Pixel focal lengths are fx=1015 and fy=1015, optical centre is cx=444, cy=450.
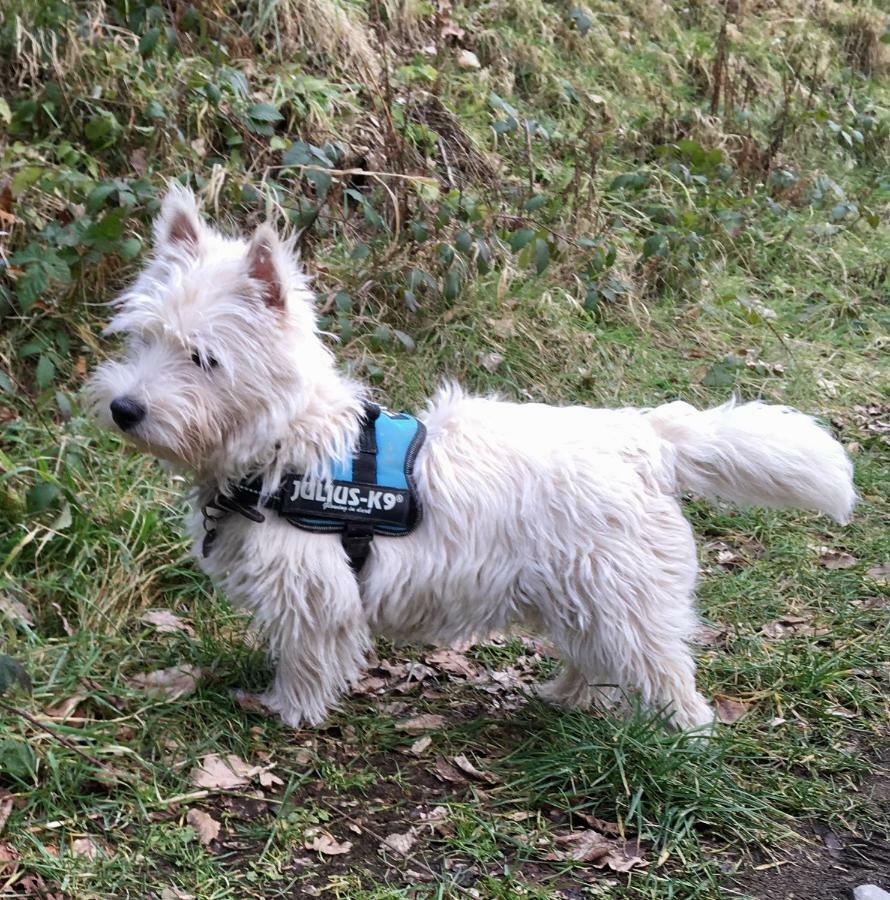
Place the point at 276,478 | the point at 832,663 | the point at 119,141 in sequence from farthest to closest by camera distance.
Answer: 1. the point at 119,141
2. the point at 832,663
3. the point at 276,478

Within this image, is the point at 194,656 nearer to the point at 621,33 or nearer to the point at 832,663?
the point at 832,663

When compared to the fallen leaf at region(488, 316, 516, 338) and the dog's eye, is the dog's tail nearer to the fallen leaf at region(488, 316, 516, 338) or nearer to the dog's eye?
the dog's eye

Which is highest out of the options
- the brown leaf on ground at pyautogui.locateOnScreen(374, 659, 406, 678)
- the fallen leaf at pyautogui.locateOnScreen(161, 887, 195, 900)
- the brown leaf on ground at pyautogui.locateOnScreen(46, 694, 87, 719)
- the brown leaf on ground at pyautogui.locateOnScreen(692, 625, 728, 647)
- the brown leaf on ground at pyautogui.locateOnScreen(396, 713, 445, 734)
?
the fallen leaf at pyautogui.locateOnScreen(161, 887, 195, 900)

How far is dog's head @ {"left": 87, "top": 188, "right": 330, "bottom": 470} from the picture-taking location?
300cm

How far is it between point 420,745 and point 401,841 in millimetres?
470

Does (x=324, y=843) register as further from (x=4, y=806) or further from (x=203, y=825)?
(x=4, y=806)

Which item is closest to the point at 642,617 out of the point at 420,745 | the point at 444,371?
the point at 420,745

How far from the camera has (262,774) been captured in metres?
3.23

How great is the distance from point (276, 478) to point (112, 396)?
1.83ft

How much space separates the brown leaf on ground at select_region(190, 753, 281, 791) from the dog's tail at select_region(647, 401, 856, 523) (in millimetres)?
1697

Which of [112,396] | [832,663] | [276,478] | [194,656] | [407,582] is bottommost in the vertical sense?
[194,656]

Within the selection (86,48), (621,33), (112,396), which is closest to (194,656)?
(112,396)

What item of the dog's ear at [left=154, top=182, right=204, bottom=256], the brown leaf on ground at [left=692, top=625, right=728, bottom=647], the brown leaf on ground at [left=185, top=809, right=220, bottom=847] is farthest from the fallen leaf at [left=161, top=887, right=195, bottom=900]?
the brown leaf on ground at [left=692, top=625, right=728, bottom=647]

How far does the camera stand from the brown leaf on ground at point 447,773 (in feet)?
11.0
